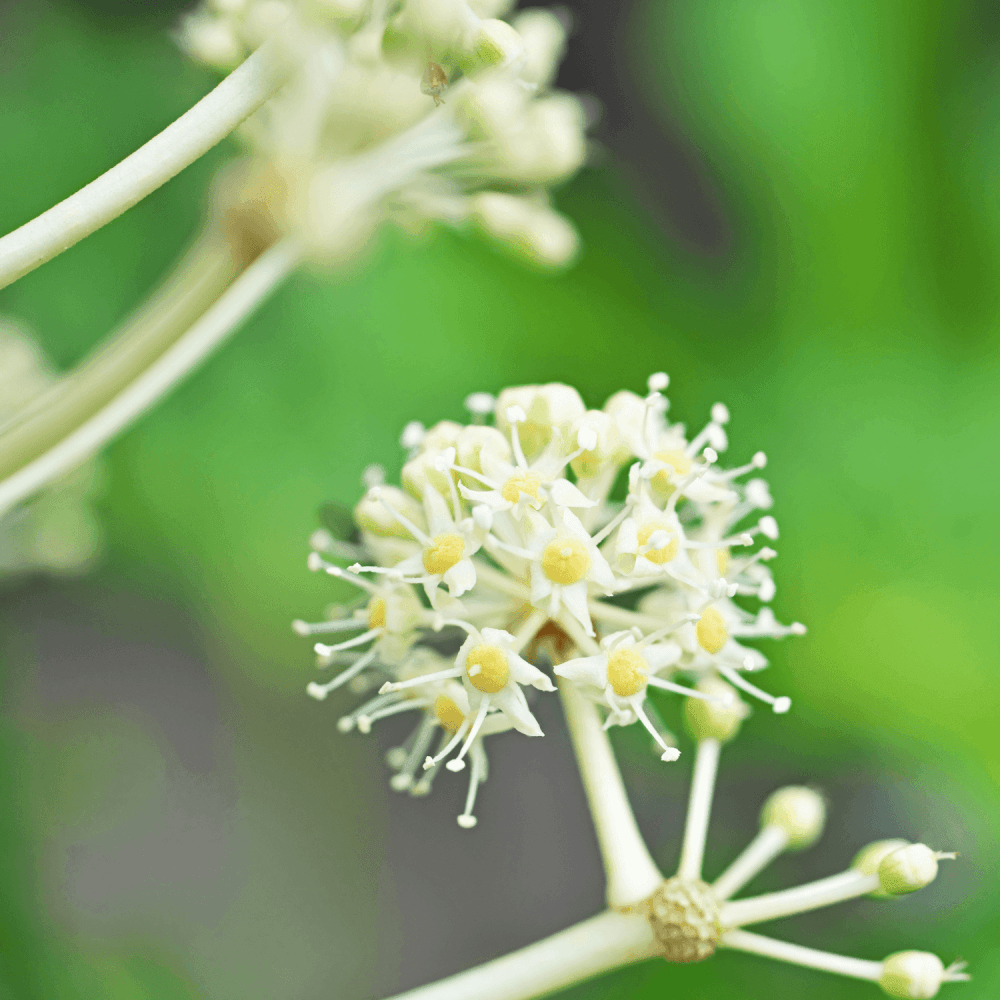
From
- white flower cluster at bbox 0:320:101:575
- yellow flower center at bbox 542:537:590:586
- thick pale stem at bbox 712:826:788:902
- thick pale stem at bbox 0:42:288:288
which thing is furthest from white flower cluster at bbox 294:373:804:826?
white flower cluster at bbox 0:320:101:575

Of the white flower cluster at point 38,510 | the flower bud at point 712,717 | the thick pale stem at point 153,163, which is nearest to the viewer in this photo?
the thick pale stem at point 153,163

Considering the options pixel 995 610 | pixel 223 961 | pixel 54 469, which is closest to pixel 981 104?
pixel 995 610

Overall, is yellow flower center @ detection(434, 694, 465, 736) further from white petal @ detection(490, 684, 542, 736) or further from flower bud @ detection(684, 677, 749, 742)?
flower bud @ detection(684, 677, 749, 742)

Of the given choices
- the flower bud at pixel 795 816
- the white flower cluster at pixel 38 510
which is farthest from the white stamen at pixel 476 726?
the white flower cluster at pixel 38 510

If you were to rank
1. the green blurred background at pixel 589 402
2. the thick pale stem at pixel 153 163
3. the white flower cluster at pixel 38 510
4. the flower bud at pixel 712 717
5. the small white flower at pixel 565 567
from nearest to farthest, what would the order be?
the thick pale stem at pixel 153 163 < the small white flower at pixel 565 567 < the flower bud at pixel 712 717 < the white flower cluster at pixel 38 510 < the green blurred background at pixel 589 402

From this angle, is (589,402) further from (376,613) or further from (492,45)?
(492,45)

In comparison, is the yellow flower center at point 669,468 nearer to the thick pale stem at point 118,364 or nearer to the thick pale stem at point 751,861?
the thick pale stem at point 751,861
